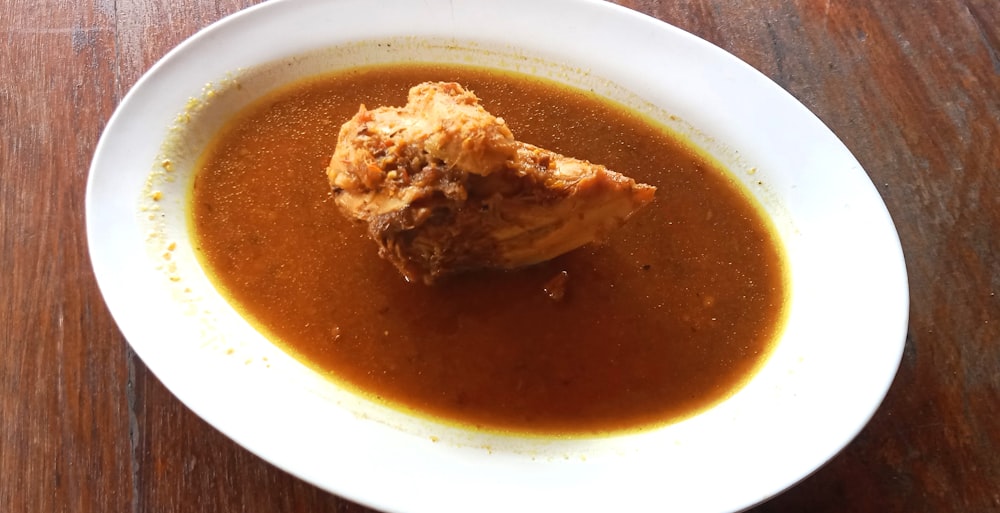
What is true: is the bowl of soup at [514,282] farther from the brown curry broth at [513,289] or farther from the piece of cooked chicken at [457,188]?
the piece of cooked chicken at [457,188]

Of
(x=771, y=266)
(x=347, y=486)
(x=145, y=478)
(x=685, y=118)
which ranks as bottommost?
(x=145, y=478)

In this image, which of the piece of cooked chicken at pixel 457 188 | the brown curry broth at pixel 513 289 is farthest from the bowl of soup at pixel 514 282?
the piece of cooked chicken at pixel 457 188

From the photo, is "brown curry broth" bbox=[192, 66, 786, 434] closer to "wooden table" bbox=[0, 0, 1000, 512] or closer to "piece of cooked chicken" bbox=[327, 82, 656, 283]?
"piece of cooked chicken" bbox=[327, 82, 656, 283]

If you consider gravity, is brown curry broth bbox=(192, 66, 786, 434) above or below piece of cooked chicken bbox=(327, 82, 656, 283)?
→ below

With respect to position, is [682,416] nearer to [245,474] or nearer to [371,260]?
[371,260]

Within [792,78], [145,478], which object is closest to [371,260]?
[145,478]

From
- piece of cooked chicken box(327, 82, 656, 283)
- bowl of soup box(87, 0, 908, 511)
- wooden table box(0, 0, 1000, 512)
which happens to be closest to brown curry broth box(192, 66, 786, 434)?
bowl of soup box(87, 0, 908, 511)
